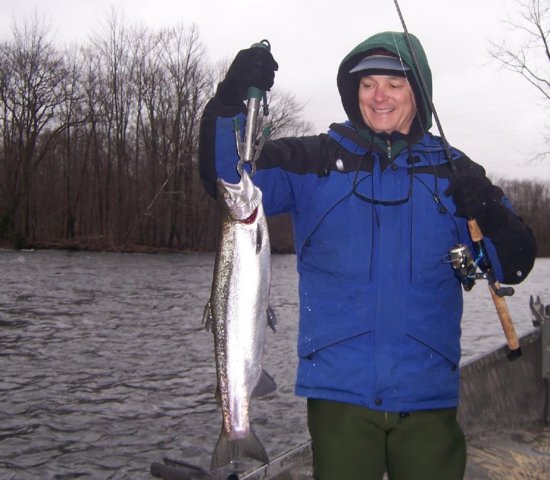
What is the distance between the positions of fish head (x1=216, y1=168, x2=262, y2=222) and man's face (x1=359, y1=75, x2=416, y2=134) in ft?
2.52

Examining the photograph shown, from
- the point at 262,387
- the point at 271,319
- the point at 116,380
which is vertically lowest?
the point at 116,380

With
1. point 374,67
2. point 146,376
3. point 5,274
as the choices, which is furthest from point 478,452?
point 5,274

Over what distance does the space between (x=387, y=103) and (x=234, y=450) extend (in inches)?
67.6

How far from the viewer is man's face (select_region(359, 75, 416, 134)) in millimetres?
2975

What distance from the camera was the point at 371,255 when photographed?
8.80ft

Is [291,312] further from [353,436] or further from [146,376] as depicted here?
[353,436]

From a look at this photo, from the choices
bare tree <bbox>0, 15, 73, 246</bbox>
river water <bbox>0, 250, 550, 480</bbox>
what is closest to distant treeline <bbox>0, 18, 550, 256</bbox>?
bare tree <bbox>0, 15, 73, 246</bbox>

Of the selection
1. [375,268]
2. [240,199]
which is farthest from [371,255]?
[240,199]

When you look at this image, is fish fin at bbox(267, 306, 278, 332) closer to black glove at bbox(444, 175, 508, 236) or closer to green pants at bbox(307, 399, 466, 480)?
green pants at bbox(307, 399, 466, 480)

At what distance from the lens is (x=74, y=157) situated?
45562 millimetres

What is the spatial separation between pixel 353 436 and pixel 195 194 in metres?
45.6

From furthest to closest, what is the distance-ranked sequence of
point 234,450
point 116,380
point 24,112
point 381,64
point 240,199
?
point 24,112 → point 116,380 → point 381,64 → point 234,450 → point 240,199

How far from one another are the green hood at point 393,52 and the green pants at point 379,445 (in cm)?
134

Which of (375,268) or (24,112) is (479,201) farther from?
(24,112)
